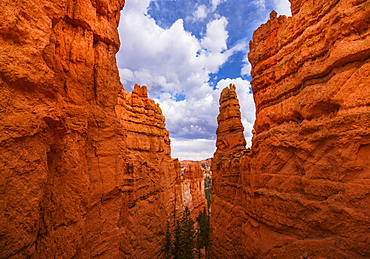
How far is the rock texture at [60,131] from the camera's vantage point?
4.27m

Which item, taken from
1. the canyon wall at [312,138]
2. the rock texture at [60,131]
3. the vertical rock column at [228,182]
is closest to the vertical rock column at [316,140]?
the canyon wall at [312,138]

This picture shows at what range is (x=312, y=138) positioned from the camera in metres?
8.63

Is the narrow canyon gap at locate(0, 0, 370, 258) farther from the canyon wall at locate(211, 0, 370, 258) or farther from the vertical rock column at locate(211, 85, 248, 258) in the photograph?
the vertical rock column at locate(211, 85, 248, 258)

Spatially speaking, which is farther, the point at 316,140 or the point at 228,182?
the point at 228,182

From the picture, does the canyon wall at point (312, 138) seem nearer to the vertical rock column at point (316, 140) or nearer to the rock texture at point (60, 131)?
the vertical rock column at point (316, 140)

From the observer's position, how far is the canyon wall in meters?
7.06

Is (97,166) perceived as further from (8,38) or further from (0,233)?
(8,38)

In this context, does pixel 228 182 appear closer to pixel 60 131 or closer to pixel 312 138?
pixel 312 138

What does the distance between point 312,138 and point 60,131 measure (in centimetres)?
1067

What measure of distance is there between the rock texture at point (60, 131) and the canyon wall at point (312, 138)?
9.16m

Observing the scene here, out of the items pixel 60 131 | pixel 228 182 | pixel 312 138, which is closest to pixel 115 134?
pixel 60 131

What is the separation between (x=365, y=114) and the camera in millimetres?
6734

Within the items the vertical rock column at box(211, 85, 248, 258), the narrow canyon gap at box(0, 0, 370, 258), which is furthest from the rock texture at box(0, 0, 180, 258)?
the vertical rock column at box(211, 85, 248, 258)

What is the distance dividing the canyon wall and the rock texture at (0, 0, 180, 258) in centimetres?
916
